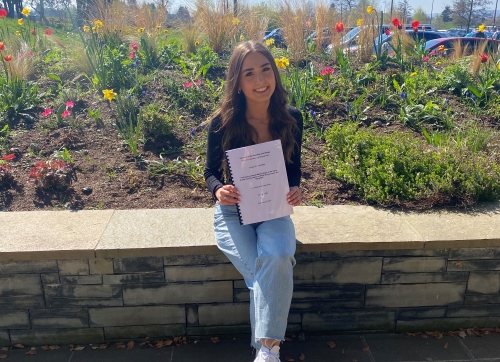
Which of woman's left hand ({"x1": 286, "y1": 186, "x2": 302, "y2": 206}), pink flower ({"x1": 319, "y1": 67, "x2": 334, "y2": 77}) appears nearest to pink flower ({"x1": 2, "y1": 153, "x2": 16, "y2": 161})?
woman's left hand ({"x1": 286, "y1": 186, "x2": 302, "y2": 206})

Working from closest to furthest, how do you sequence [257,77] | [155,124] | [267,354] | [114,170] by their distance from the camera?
[267,354] → [257,77] → [114,170] → [155,124]

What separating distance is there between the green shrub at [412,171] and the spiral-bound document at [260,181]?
97 cm

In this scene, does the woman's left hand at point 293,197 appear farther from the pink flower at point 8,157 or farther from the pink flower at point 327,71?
the pink flower at point 327,71

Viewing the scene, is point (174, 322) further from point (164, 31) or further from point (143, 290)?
point (164, 31)

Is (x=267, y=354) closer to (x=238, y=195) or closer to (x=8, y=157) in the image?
(x=238, y=195)

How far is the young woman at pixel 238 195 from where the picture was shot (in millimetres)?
2131

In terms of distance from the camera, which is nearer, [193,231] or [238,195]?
[238,195]

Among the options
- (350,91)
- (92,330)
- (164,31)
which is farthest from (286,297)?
(164,31)

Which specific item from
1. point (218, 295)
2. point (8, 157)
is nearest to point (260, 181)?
point (218, 295)

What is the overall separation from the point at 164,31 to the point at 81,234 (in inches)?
223

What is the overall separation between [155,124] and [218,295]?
206 centimetres

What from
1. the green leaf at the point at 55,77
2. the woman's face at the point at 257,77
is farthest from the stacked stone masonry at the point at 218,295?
the green leaf at the point at 55,77

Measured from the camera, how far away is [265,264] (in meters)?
2.16

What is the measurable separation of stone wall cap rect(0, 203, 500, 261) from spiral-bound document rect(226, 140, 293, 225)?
277mm
